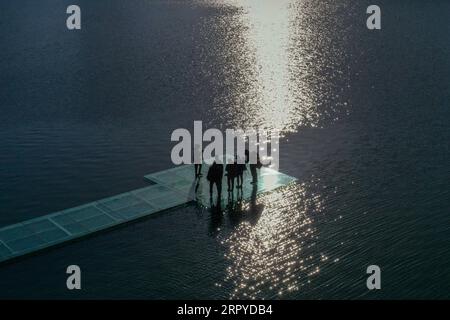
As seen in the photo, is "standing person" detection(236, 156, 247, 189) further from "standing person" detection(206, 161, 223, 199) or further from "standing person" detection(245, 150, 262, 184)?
"standing person" detection(206, 161, 223, 199)

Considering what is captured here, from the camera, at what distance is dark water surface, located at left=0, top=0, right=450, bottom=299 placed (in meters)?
13.9

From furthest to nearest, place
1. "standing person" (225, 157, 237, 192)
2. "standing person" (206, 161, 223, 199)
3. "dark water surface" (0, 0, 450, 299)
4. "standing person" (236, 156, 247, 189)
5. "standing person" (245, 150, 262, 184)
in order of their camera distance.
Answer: "standing person" (245, 150, 262, 184)
"standing person" (236, 156, 247, 189)
"standing person" (225, 157, 237, 192)
"standing person" (206, 161, 223, 199)
"dark water surface" (0, 0, 450, 299)

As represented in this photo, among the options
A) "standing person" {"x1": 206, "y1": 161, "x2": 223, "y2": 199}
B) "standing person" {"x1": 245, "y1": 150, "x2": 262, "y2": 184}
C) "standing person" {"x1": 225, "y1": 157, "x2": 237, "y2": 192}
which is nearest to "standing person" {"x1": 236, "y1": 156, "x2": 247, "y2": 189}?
"standing person" {"x1": 225, "y1": 157, "x2": 237, "y2": 192}

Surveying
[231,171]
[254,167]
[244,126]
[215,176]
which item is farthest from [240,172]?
[244,126]

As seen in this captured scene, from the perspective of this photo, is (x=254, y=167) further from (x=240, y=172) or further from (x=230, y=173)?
(x=230, y=173)

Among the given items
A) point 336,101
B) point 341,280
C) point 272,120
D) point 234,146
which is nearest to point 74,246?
point 341,280

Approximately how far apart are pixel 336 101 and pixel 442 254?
14.5 m

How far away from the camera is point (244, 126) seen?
81.9ft

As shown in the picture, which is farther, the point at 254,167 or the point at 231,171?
the point at 254,167

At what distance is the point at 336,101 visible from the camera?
91.8ft

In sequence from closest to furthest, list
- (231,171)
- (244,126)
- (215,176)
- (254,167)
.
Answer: (215,176)
(231,171)
(254,167)
(244,126)

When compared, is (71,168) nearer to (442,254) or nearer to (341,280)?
(341,280)

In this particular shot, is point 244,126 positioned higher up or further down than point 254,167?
higher up

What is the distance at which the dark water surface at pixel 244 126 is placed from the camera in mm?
13867
